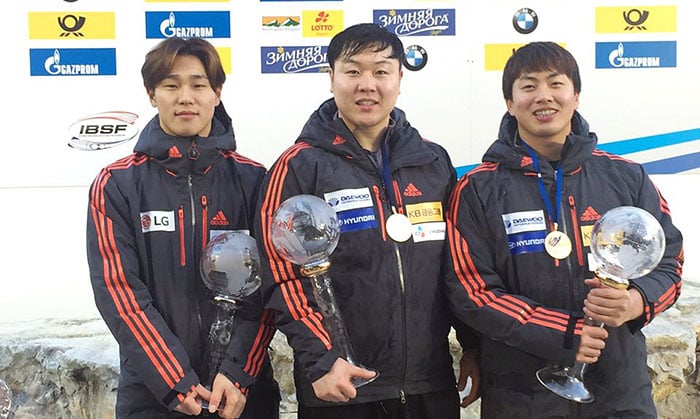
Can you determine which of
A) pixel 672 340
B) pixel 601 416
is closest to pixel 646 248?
pixel 601 416

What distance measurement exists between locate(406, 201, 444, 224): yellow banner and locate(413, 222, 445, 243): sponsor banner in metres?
0.01

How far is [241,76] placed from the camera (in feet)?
10.2

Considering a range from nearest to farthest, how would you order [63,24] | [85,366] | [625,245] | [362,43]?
[625,245] → [362,43] → [85,366] → [63,24]

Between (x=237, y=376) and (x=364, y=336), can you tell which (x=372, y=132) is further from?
(x=237, y=376)

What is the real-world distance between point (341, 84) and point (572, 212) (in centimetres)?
71

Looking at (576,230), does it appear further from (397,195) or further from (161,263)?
(161,263)

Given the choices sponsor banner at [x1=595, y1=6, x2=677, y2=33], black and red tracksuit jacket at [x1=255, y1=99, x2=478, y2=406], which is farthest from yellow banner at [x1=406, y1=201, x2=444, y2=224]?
sponsor banner at [x1=595, y1=6, x2=677, y2=33]

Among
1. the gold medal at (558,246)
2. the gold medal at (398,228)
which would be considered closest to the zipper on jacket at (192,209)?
the gold medal at (398,228)

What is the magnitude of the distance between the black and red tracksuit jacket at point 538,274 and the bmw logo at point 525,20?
130 centimetres

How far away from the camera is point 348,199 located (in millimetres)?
1876

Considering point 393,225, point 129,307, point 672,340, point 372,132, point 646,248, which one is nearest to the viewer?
point 646,248

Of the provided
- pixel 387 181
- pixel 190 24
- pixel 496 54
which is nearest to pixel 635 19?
pixel 496 54

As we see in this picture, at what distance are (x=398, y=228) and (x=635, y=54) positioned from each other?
185cm

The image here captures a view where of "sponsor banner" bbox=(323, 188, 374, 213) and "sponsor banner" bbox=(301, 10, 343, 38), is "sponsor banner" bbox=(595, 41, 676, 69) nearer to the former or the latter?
"sponsor banner" bbox=(301, 10, 343, 38)
